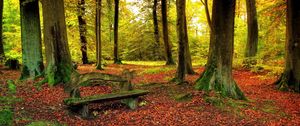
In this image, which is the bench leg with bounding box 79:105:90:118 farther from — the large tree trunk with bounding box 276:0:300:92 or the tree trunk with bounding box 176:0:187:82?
the large tree trunk with bounding box 276:0:300:92

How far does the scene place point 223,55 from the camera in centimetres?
950

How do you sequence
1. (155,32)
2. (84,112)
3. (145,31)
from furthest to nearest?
1. (145,31)
2. (155,32)
3. (84,112)

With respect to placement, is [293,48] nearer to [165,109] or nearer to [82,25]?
[165,109]

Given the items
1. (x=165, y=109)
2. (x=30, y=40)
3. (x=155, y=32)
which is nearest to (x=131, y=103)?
(x=165, y=109)

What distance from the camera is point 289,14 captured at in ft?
38.4

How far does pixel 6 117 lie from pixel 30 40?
6023 millimetres

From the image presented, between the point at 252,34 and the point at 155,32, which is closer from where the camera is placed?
the point at 252,34

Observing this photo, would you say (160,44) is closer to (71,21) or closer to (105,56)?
(105,56)

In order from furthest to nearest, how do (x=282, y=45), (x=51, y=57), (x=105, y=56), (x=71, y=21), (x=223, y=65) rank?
(x=105, y=56) < (x=71, y=21) < (x=282, y=45) < (x=51, y=57) < (x=223, y=65)

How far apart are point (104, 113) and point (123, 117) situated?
619 millimetres

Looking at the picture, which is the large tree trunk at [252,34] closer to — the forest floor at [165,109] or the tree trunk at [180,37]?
the forest floor at [165,109]

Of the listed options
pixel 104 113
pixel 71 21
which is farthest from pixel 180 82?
pixel 71 21

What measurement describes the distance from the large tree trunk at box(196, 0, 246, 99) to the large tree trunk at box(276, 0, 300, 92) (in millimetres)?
3437

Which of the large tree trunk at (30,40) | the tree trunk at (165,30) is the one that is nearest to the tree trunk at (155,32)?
the tree trunk at (165,30)
